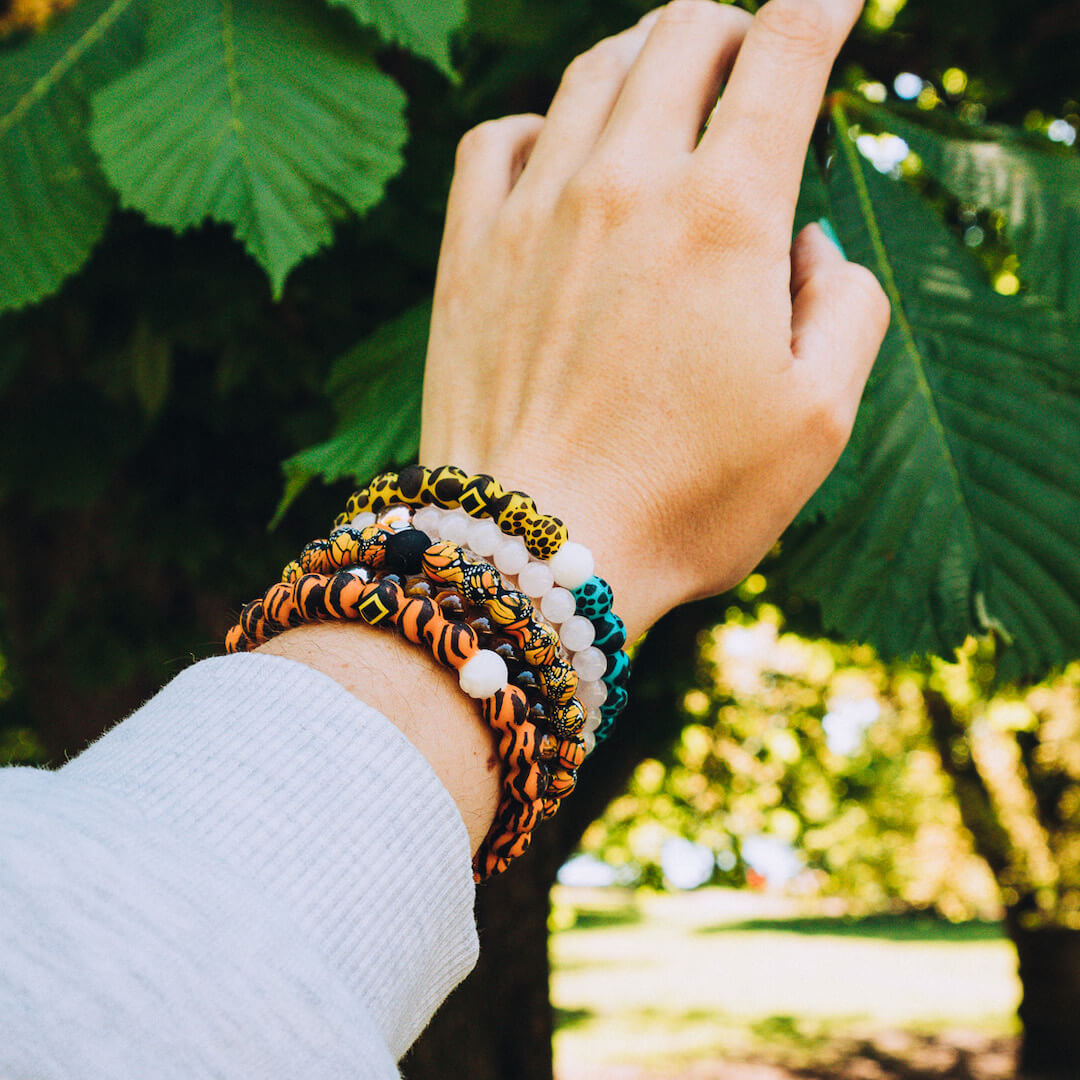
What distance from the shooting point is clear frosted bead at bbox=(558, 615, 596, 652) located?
2.80 feet

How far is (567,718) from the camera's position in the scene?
32.4 inches

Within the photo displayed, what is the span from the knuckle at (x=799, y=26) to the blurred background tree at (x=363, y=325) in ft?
1.30

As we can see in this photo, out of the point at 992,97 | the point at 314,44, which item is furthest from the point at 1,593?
the point at 992,97

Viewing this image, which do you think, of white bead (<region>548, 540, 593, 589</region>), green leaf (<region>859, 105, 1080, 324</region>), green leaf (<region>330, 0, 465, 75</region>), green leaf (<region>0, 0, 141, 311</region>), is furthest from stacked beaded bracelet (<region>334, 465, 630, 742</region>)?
green leaf (<region>859, 105, 1080, 324</region>)

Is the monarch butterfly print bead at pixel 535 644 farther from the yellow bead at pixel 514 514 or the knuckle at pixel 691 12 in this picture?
the knuckle at pixel 691 12

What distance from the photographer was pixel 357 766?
25.2 inches

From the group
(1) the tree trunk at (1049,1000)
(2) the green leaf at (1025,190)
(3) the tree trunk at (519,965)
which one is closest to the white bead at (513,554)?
(2) the green leaf at (1025,190)

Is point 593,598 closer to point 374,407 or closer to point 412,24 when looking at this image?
point 374,407

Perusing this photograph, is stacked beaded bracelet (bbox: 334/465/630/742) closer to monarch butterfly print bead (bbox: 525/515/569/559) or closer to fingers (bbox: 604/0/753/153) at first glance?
monarch butterfly print bead (bbox: 525/515/569/559)

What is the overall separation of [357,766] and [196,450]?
1.93 meters

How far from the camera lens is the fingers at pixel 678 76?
1018 mm

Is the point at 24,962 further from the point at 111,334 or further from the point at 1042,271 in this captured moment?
the point at 111,334

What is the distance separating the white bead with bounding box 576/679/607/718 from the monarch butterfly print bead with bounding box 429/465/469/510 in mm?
204

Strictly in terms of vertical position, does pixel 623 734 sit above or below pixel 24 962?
below
